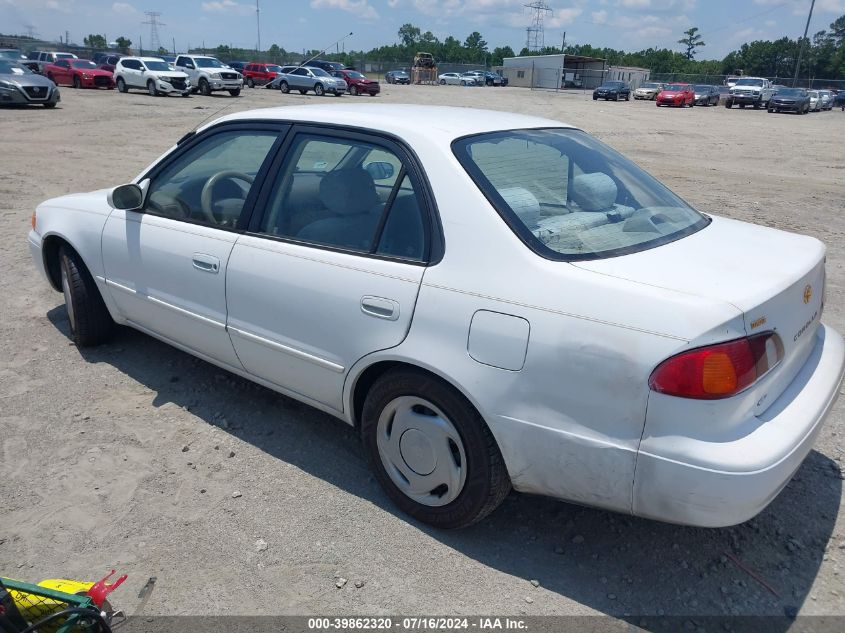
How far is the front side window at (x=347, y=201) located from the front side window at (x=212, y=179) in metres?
0.26

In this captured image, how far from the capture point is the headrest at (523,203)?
2.68 metres

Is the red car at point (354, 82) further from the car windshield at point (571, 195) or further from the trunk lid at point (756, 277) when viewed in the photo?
the trunk lid at point (756, 277)

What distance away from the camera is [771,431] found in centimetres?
231

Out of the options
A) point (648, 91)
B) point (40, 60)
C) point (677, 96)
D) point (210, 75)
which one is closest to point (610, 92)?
point (648, 91)

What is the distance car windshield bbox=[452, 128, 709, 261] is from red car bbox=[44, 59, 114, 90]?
35039mm

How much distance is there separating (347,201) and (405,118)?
18.4 inches

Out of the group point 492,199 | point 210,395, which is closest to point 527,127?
point 492,199

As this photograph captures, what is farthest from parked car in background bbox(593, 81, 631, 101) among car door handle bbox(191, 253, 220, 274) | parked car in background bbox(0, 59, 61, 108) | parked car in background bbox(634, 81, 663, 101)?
car door handle bbox(191, 253, 220, 274)

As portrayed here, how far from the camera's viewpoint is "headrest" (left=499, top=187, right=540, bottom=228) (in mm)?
2678

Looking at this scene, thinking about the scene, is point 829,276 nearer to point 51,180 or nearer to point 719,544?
point 719,544

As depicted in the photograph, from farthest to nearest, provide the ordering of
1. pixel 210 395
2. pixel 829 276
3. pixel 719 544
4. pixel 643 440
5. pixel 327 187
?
pixel 829 276
pixel 210 395
pixel 327 187
pixel 719 544
pixel 643 440

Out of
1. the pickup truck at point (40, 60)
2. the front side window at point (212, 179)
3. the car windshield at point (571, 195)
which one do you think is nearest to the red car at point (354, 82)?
the pickup truck at point (40, 60)

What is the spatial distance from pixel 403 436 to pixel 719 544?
141cm

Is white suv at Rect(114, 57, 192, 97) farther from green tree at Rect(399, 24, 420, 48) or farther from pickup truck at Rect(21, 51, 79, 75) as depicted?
green tree at Rect(399, 24, 420, 48)
